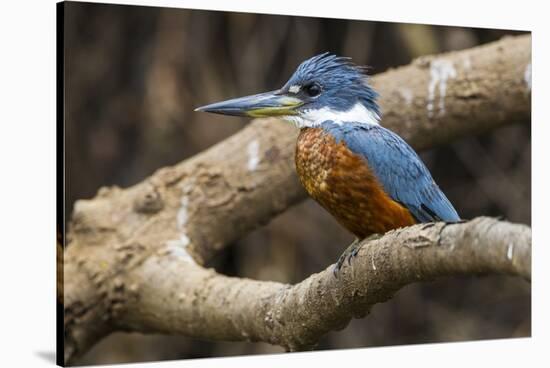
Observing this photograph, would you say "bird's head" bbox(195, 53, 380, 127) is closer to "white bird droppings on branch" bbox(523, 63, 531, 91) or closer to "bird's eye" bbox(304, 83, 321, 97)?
"bird's eye" bbox(304, 83, 321, 97)

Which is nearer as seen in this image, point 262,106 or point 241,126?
point 262,106

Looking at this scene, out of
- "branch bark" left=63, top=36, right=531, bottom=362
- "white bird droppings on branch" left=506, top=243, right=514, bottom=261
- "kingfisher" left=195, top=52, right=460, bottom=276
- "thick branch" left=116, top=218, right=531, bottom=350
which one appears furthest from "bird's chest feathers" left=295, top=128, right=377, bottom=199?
"white bird droppings on branch" left=506, top=243, right=514, bottom=261

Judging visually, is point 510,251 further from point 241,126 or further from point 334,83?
point 241,126

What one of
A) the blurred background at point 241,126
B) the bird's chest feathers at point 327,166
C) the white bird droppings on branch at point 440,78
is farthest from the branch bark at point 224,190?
the bird's chest feathers at point 327,166

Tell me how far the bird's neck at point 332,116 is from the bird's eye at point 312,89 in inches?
3.8

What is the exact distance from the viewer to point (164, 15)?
565 centimetres

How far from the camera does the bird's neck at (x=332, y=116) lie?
452 centimetres

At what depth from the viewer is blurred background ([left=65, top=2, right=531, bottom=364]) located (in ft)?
18.1

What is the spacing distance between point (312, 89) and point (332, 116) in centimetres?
19

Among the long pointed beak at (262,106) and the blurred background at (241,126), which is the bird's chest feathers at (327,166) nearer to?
the long pointed beak at (262,106)

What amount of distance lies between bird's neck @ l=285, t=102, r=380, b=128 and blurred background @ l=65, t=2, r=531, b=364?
0.86 metres

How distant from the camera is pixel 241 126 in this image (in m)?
6.22

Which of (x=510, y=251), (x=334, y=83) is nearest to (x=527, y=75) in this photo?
(x=334, y=83)

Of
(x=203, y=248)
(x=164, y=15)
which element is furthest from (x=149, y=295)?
(x=164, y=15)
